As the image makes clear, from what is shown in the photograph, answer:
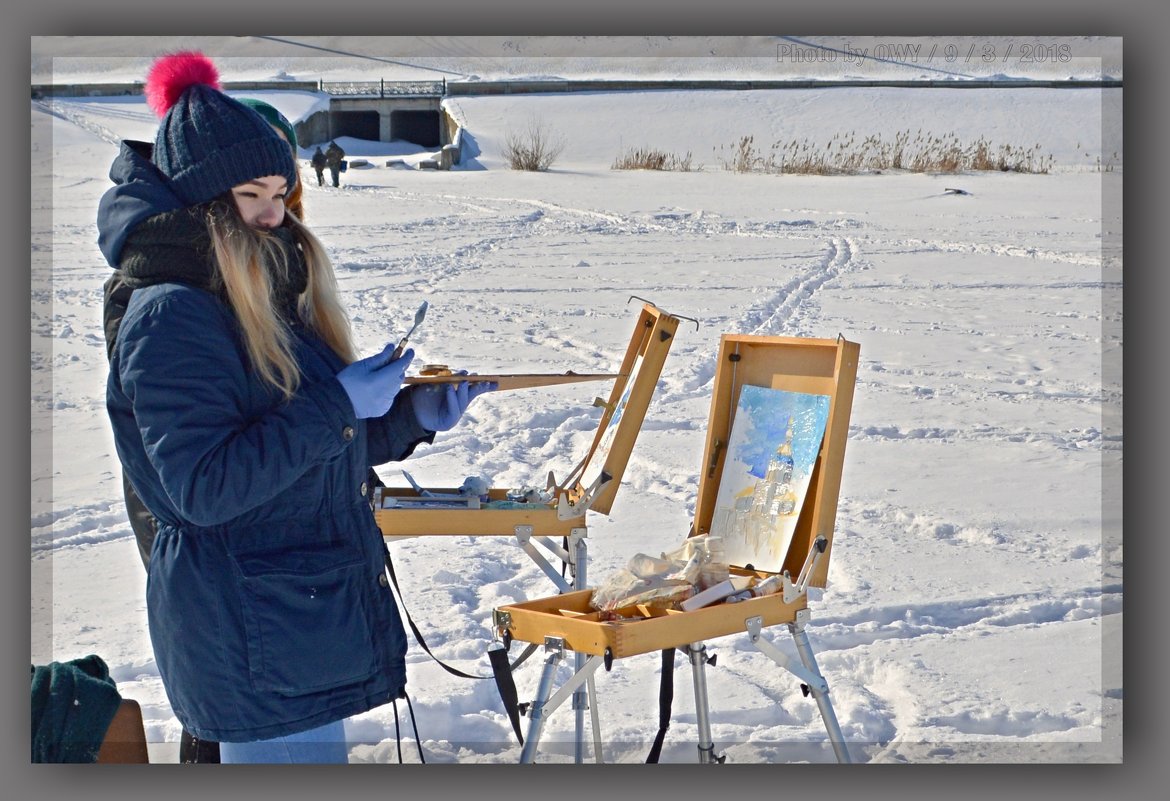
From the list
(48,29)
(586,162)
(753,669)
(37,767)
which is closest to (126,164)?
(48,29)

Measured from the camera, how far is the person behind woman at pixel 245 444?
7.41 ft

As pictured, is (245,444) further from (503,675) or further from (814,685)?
(814,685)

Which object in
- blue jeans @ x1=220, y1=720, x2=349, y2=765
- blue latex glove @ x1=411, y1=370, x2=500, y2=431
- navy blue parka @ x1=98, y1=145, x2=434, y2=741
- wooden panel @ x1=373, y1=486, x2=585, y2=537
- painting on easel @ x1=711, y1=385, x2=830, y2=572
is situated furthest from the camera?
wooden panel @ x1=373, y1=486, x2=585, y2=537

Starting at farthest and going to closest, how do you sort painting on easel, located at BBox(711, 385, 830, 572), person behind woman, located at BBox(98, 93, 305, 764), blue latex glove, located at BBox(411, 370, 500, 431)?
1. painting on easel, located at BBox(711, 385, 830, 572)
2. blue latex glove, located at BBox(411, 370, 500, 431)
3. person behind woman, located at BBox(98, 93, 305, 764)

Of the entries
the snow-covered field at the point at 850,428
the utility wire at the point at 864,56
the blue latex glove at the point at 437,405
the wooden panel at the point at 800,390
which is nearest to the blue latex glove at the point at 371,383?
the blue latex glove at the point at 437,405

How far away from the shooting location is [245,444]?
2266 millimetres

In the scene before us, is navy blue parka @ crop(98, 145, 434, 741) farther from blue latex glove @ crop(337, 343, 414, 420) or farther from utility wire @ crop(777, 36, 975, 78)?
utility wire @ crop(777, 36, 975, 78)

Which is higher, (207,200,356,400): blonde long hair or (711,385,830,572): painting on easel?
(207,200,356,400): blonde long hair

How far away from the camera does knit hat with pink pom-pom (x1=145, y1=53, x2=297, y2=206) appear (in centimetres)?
241

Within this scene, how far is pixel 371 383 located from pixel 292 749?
0.71 metres

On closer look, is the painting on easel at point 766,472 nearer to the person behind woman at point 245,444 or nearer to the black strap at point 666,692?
the black strap at point 666,692

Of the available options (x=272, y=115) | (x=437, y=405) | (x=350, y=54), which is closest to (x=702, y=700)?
(x=437, y=405)

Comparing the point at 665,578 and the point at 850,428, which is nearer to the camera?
the point at 665,578

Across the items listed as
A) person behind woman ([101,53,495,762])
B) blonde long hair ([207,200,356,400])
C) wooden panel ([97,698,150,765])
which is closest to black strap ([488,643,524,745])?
person behind woman ([101,53,495,762])
